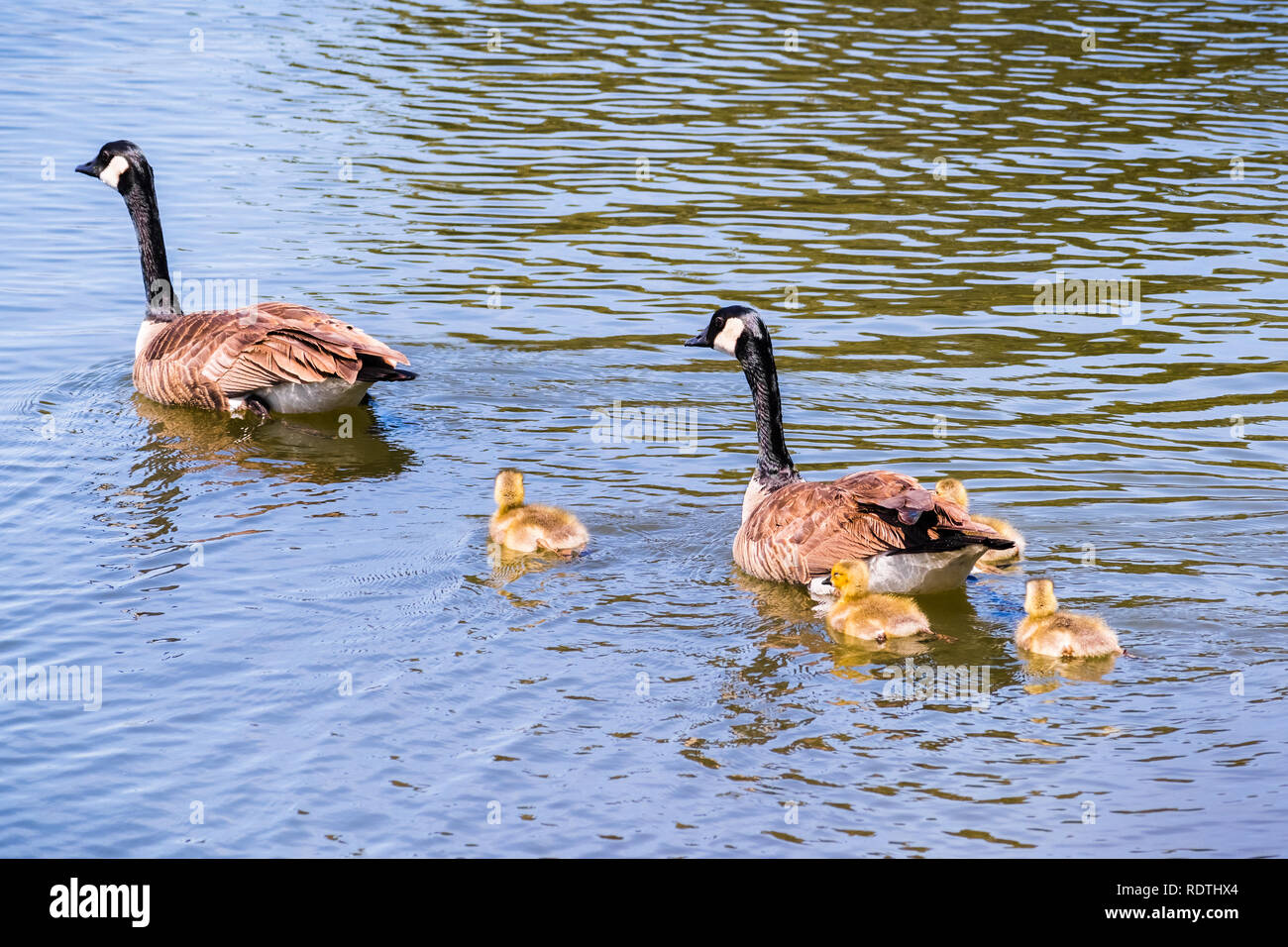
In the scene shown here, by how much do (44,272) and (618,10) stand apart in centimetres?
1590

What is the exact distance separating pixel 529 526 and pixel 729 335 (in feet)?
7.10

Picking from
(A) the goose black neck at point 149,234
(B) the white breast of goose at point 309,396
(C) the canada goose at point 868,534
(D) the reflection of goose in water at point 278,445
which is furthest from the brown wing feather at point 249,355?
(C) the canada goose at point 868,534

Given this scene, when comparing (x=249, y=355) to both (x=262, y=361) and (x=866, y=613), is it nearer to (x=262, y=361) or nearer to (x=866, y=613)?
(x=262, y=361)

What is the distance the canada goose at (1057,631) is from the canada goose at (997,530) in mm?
1107

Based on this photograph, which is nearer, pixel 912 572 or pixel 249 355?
pixel 912 572

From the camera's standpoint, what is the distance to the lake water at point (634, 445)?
736cm

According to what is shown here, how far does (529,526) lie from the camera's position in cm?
995

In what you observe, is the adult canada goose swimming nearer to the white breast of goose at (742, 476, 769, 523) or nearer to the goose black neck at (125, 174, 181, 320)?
the goose black neck at (125, 174, 181, 320)

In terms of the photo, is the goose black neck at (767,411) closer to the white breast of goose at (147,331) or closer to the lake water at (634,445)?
the lake water at (634,445)

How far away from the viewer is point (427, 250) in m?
17.8

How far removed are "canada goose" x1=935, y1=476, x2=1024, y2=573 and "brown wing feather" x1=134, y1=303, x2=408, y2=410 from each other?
185 inches

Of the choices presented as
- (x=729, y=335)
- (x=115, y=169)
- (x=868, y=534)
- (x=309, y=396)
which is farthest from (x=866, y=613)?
(x=115, y=169)

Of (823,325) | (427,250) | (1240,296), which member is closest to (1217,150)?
(1240,296)

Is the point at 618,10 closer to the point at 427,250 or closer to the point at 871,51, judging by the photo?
the point at 871,51
